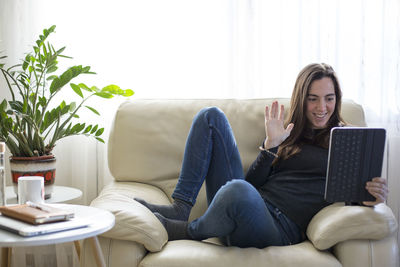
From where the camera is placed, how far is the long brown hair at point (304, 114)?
1.93 m

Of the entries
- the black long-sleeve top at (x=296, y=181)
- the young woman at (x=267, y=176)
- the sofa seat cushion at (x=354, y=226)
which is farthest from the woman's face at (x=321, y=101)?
the sofa seat cushion at (x=354, y=226)

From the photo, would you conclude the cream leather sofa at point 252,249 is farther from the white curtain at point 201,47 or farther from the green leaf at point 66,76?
the white curtain at point 201,47

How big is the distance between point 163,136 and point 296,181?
1.93 feet

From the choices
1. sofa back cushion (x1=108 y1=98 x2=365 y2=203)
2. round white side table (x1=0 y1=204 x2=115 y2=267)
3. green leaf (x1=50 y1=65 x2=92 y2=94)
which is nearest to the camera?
round white side table (x1=0 y1=204 x2=115 y2=267)

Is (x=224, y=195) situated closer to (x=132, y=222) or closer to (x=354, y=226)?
(x=132, y=222)

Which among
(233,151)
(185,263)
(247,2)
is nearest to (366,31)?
(247,2)

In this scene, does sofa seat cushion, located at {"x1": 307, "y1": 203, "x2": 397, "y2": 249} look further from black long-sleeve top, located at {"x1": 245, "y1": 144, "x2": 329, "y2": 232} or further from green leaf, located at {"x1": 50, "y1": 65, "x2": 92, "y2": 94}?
green leaf, located at {"x1": 50, "y1": 65, "x2": 92, "y2": 94}

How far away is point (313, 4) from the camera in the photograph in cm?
243

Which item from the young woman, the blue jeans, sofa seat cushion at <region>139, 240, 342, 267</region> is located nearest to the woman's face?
the young woman

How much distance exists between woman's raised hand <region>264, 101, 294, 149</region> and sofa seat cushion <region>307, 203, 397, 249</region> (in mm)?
390

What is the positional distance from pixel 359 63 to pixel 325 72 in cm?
58

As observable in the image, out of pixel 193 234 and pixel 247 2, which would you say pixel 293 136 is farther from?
pixel 247 2

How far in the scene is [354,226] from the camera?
148cm

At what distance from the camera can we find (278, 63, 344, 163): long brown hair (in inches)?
76.1
